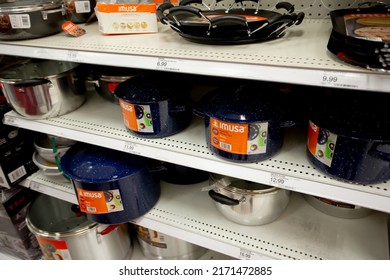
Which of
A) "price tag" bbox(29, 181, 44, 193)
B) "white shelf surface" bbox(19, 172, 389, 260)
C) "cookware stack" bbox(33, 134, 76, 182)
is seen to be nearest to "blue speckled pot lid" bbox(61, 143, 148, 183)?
"cookware stack" bbox(33, 134, 76, 182)

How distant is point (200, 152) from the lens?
0.92 meters

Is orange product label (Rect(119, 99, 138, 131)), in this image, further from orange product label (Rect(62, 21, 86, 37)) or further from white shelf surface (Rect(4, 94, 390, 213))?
orange product label (Rect(62, 21, 86, 37))

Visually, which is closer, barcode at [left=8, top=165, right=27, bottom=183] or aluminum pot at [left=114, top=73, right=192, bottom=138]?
aluminum pot at [left=114, top=73, right=192, bottom=138]

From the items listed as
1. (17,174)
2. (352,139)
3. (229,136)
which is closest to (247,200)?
(229,136)

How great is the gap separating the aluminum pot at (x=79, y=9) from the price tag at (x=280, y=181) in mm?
974

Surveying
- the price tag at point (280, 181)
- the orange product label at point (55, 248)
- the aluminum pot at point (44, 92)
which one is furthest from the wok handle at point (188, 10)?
the orange product label at point (55, 248)

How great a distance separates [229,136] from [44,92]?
72cm

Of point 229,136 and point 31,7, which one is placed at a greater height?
point 31,7

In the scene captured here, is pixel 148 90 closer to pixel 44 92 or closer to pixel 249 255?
pixel 44 92

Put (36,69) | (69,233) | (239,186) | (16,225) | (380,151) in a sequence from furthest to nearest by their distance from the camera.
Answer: (16,225) < (36,69) < (69,233) < (239,186) < (380,151)

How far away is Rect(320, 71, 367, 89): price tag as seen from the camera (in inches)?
23.5

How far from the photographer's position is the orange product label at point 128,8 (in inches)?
37.0

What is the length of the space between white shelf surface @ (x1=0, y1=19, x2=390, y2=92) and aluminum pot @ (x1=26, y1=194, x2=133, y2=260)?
2.24 feet
